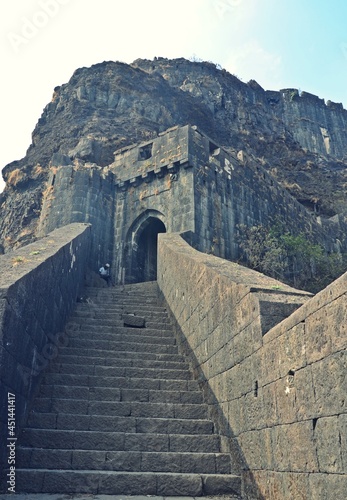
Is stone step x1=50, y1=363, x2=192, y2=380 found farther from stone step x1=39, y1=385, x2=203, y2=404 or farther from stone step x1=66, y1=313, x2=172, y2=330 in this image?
stone step x1=66, y1=313, x2=172, y2=330

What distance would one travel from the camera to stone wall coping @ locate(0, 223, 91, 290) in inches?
181

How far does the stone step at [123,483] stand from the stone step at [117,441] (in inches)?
17.2

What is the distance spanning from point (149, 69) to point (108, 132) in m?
18.0

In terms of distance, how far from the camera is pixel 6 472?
3889 millimetres

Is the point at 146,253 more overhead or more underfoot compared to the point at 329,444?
more overhead

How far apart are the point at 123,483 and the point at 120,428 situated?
880mm

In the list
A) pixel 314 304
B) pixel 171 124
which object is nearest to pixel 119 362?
pixel 314 304

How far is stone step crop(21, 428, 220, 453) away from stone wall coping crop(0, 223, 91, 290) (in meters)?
1.66

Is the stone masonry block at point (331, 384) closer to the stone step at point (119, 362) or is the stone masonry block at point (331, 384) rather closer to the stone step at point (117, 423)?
the stone step at point (117, 423)

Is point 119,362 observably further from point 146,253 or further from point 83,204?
point 146,253

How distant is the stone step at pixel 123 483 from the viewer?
3959mm

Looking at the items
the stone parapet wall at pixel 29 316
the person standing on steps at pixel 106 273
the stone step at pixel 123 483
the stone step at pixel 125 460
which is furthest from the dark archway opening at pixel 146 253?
the stone step at pixel 123 483

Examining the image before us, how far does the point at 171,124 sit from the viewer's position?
30.5 m

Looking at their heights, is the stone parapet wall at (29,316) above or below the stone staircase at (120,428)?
above
